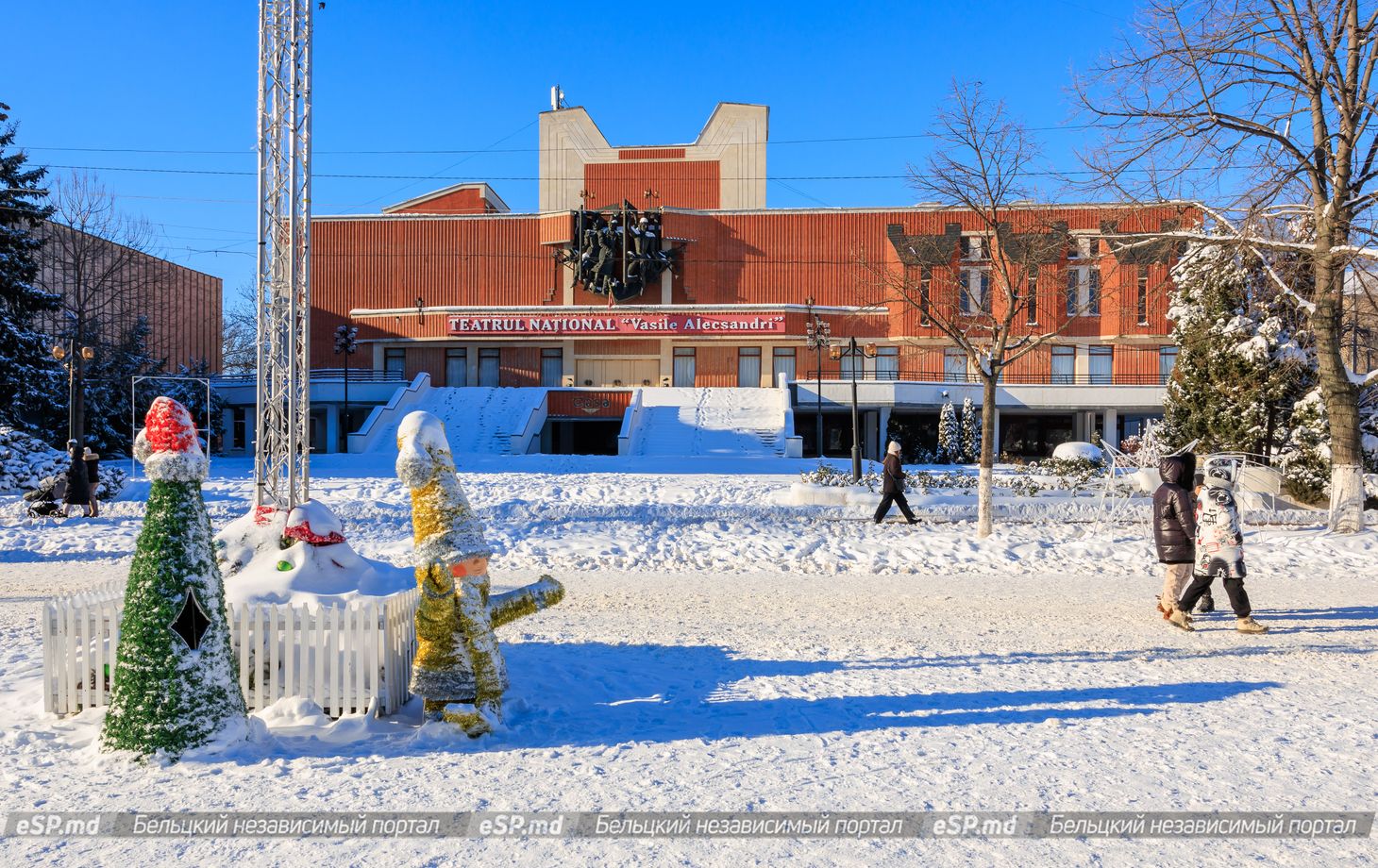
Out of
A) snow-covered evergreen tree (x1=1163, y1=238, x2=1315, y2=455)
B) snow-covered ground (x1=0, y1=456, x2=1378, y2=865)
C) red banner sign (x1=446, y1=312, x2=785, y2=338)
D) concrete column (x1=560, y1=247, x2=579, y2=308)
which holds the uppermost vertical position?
concrete column (x1=560, y1=247, x2=579, y2=308)

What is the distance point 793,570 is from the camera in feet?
40.4

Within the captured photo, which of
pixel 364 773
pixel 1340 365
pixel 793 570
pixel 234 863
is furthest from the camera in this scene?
pixel 1340 365

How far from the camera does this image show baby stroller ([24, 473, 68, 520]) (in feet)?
53.3

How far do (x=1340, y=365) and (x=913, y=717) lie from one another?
13.6m

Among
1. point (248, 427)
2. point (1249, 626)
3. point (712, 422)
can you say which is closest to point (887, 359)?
point (712, 422)

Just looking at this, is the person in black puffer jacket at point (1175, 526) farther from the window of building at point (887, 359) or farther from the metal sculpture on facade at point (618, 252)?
the metal sculpture on facade at point (618, 252)

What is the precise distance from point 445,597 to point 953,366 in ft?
127

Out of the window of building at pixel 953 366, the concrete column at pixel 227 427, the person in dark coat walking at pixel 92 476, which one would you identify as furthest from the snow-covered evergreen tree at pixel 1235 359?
the concrete column at pixel 227 427

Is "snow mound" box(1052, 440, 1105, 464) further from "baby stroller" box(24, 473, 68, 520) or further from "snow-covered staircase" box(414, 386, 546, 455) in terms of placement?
"baby stroller" box(24, 473, 68, 520)

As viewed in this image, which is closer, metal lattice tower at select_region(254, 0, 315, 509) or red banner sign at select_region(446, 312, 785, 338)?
metal lattice tower at select_region(254, 0, 315, 509)

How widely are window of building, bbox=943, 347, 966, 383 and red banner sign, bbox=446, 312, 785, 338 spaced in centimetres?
757

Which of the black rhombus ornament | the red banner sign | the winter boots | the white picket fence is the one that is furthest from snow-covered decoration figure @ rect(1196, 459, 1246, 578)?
the red banner sign

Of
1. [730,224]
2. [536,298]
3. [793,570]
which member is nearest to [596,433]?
[536,298]

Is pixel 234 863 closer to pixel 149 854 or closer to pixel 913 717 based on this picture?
pixel 149 854
